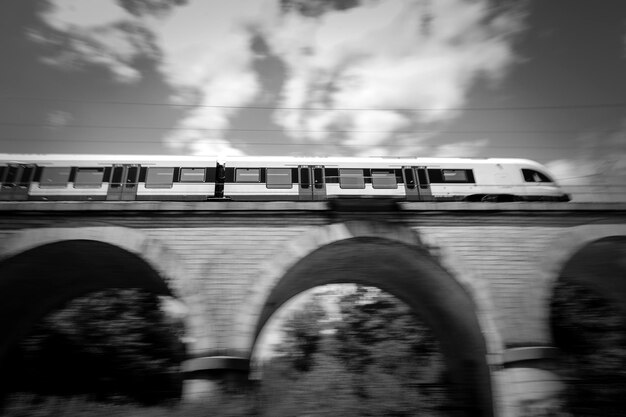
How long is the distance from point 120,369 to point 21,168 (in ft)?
34.5

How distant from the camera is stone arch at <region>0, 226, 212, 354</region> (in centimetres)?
1039

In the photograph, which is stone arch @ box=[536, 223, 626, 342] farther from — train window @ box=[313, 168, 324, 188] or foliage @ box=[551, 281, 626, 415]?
train window @ box=[313, 168, 324, 188]

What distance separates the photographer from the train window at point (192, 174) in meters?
16.5

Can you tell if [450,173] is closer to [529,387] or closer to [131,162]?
[529,387]

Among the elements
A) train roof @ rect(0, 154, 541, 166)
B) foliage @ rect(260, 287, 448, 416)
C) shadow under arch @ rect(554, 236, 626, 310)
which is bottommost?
foliage @ rect(260, 287, 448, 416)

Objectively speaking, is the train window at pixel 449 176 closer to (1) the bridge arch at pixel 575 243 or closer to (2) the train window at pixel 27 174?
(1) the bridge arch at pixel 575 243

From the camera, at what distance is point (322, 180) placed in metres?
16.5

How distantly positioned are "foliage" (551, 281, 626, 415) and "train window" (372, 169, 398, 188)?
314 inches

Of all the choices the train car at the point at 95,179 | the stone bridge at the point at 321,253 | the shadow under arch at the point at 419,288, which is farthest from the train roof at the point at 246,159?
the stone bridge at the point at 321,253

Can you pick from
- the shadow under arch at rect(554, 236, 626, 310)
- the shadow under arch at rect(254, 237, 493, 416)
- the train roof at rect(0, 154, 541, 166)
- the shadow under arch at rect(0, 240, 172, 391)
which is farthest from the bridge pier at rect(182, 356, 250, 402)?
the shadow under arch at rect(554, 236, 626, 310)

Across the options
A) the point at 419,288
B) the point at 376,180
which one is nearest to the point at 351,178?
the point at 376,180

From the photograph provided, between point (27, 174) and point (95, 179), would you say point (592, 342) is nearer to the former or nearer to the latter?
point (95, 179)

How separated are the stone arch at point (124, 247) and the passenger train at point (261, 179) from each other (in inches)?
198

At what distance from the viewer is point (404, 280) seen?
14.0 metres
